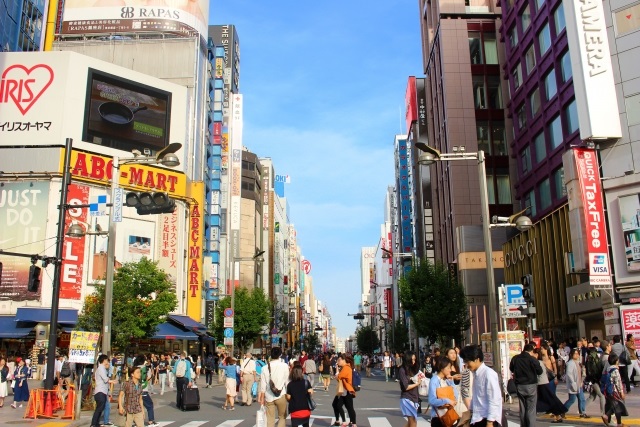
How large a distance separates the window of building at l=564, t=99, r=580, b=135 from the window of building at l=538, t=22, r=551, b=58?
4.98 meters

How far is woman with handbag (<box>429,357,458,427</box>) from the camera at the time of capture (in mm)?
8602

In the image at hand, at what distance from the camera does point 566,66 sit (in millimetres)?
34844

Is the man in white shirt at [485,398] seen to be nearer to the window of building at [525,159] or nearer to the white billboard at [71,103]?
the window of building at [525,159]

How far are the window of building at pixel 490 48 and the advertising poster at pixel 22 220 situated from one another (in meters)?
39.1

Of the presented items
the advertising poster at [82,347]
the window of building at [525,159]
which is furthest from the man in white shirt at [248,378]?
the window of building at [525,159]

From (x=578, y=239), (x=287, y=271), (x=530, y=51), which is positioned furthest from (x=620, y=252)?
(x=287, y=271)

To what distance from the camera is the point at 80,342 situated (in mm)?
17328

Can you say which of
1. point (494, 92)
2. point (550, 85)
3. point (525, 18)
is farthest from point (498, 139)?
point (550, 85)

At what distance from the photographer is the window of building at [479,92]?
57.0 metres

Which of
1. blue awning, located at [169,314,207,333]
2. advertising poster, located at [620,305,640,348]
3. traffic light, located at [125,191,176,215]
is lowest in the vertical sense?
advertising poster, located at [620,305,640,348]

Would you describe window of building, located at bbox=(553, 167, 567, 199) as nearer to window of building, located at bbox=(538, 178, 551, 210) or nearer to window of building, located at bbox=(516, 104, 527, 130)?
window of building, located at bbox=(538, 178, 551, 210)

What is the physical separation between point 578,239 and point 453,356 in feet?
65.0

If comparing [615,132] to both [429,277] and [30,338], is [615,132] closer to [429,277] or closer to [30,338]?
[429,277]

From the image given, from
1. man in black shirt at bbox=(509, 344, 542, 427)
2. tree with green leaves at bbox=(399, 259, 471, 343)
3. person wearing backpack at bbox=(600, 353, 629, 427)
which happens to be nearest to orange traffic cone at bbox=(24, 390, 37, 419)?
man in black shirt at bbox=(509, 344, 542, 427)
